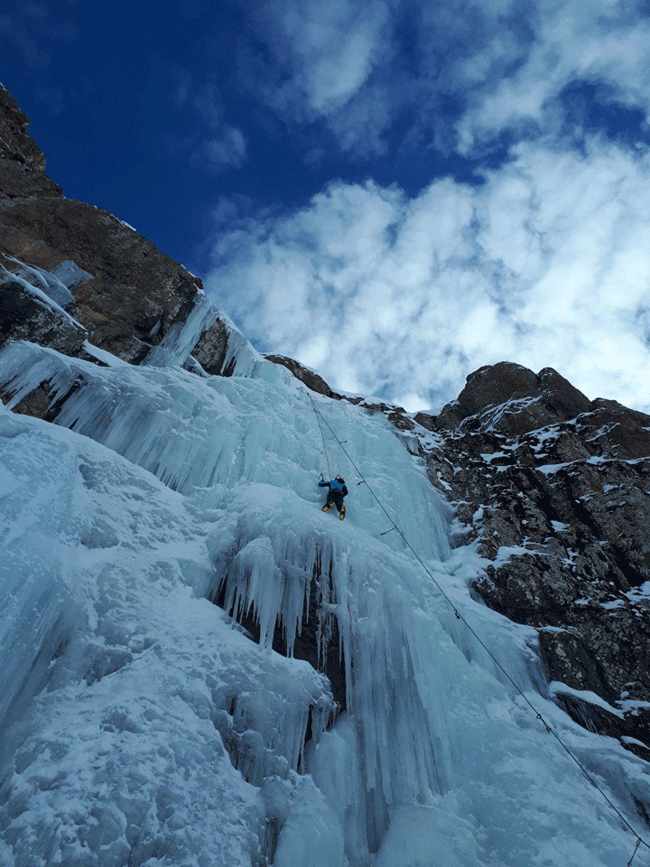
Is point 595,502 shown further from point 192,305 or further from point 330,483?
point 192,305

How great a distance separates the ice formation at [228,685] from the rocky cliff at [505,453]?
74 cm

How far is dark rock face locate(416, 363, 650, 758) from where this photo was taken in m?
8.38

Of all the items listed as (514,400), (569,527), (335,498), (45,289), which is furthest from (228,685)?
(514,400)

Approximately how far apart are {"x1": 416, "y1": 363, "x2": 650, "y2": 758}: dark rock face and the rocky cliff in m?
0.03

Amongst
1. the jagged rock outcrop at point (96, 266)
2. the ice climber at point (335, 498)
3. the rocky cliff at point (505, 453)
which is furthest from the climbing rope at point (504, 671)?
the jagged rock outcrop at point (96, 266)

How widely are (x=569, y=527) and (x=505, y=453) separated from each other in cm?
350

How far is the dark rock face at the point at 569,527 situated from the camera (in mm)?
8375

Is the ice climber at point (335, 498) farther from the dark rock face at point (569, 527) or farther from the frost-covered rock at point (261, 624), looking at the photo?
the dark rock face at point (569, 527)

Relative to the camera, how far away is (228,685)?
19.6ft

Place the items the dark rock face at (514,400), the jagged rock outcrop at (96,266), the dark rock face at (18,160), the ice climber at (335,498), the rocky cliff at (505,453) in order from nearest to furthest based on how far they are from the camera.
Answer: the rocky cliff at (505,453) < the ice climber at (335,498) < the jagged rock outcrop at (96,266) < the dark rock face at (18,160) < the dark rock face at (514,400)

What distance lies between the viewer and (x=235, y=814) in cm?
502

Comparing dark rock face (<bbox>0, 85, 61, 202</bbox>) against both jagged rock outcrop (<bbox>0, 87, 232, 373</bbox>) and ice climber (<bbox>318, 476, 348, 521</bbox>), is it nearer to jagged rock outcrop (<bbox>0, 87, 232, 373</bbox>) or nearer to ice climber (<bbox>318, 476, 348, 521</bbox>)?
jagged rock outcrop (<bbox>0, 87, 232, 373</bbox>)

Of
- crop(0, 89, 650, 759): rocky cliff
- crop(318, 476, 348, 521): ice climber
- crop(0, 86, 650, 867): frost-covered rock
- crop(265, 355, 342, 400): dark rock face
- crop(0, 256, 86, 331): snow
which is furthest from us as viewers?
crop(265, 355, 342, 400): dark rock face

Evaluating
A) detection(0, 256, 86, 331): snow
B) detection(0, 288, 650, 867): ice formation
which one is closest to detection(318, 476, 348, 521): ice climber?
detection(0, 288, 650, 867): ice formation
